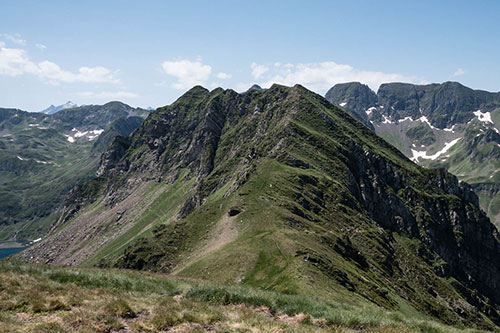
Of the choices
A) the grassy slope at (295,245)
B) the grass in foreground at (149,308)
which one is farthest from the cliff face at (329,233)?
the grass in foreground at (149,308)

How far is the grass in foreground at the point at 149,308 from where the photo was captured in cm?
1694

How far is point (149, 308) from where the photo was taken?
19594 mm

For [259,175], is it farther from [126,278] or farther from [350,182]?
[126,278]

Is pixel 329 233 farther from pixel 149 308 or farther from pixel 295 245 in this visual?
pixel 149 308

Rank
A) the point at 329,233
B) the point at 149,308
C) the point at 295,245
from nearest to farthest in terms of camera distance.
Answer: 1. the point at 149,308
2. the point at 295,245
3. the point at 329,233

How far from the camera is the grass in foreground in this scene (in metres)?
16.9

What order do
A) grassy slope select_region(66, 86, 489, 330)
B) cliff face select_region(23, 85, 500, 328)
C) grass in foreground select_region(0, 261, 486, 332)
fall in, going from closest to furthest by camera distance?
grass in foreground select_region(0, 261, 486, 332)
grassy slope select_region(66, 86, 489, 330)
cliff face select_region(23, 85, 500, 328)

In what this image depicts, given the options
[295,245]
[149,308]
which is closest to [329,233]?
[295,245]

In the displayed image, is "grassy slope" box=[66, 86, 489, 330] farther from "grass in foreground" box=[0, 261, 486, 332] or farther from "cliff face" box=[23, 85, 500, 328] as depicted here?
"grass in foreground" box=[0, 261, 486, 332]

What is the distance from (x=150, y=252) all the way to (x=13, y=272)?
84497mm

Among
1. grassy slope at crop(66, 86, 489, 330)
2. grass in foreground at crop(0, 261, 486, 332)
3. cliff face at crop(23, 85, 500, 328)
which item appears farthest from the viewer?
cliff face at crop(23, 85, 500, 328)

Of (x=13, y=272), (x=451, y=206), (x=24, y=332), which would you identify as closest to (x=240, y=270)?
(x=13, y=272)

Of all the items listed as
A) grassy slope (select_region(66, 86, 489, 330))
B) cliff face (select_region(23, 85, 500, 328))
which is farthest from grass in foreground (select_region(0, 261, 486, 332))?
cliff face (select_region(23, 85, 500, 328))

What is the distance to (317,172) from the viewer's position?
459 feet
